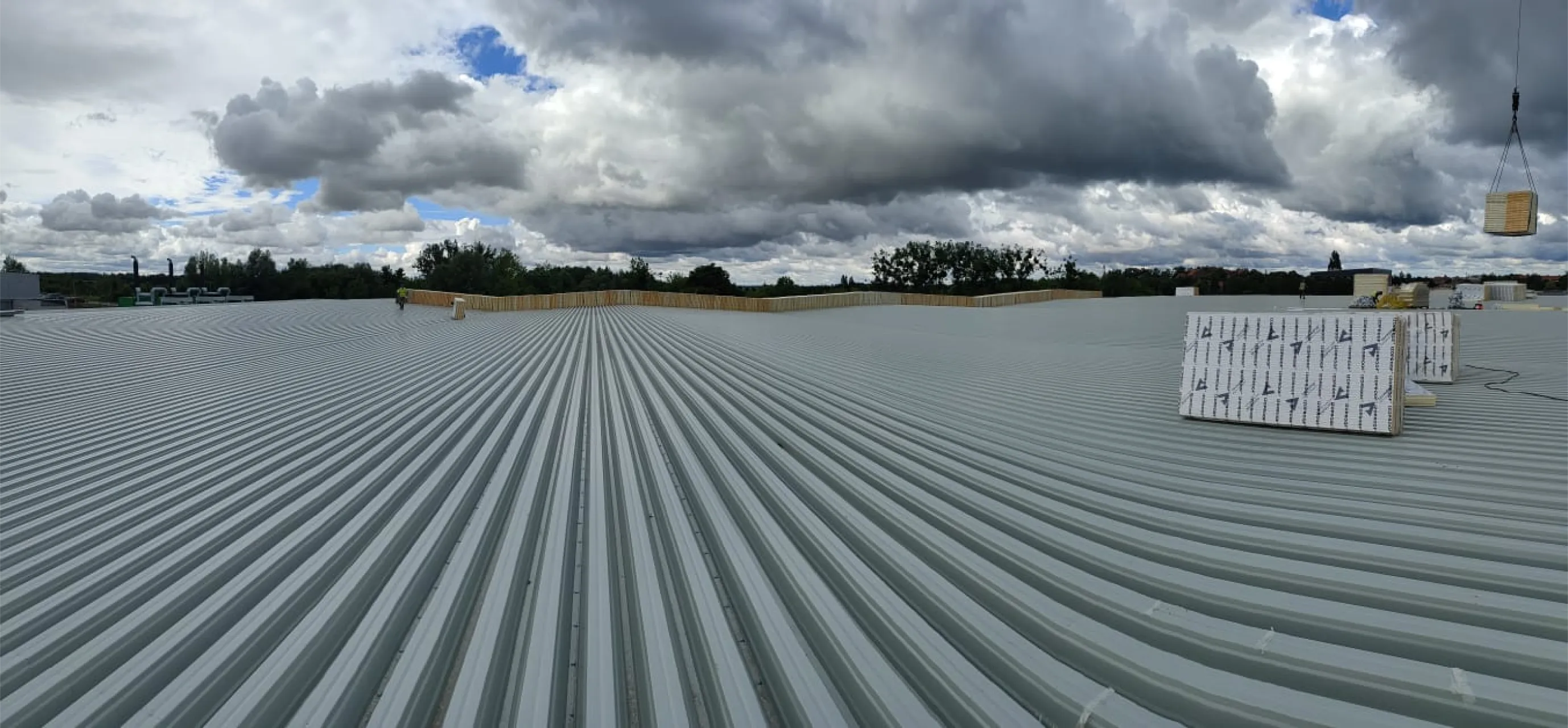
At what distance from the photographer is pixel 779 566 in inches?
124

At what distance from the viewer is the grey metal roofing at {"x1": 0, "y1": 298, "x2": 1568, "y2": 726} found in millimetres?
2166

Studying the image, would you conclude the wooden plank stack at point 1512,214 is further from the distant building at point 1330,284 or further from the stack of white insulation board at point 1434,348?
the distant building at point 1330,284

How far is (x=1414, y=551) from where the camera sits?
3.14 metres

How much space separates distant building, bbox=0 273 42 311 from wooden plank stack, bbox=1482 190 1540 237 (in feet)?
186

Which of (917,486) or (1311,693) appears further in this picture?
(917,486)

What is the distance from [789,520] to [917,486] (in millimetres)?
951

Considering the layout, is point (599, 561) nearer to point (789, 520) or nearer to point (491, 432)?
point (789, 520)

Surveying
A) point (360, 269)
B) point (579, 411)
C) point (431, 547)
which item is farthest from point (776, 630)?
point (360, 269)

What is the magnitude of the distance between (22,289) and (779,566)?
2174 inches

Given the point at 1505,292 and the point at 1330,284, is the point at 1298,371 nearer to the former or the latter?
the point at 1505,292

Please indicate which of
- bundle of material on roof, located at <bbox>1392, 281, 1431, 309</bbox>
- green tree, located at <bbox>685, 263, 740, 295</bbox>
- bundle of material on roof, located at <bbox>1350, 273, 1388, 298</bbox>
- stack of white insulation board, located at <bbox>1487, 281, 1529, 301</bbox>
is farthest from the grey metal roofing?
green tree, located at <bbox>685, 263, 740, 295</bbox>

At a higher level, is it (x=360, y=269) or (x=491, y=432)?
(x=360, y=269)

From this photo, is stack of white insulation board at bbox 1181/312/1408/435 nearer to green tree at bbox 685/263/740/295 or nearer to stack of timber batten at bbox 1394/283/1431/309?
stack of timber batten at bbox 1394/283/1431/309

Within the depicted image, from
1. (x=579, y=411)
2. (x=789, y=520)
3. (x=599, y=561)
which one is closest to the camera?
(x=599, y=561)
